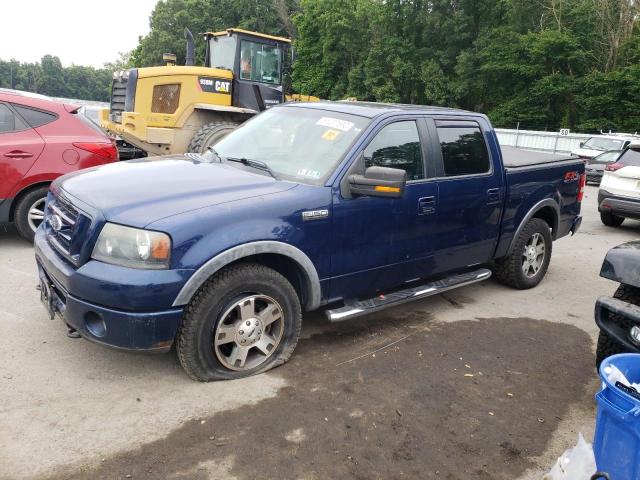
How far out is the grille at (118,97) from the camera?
1138 centimetres

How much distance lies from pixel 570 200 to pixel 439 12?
116 ft

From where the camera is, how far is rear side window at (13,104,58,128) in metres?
6.23

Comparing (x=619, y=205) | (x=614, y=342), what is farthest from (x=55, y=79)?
(x=614, y=342)

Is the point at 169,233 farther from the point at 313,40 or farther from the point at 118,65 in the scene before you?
the point at 118,65

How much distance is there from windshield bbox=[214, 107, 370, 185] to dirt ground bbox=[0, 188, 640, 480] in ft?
4.53

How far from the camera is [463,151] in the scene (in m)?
4.94

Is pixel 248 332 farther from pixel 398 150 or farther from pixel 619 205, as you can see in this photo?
pixel 619 205

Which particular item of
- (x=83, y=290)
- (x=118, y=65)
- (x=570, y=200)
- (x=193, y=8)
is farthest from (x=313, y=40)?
(x=118, y=65)

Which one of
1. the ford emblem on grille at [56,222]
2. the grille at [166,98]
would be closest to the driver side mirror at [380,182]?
the ford emblem on grille at [56,222]

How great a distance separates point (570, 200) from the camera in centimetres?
629

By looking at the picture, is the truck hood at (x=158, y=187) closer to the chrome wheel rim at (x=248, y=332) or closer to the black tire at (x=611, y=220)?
the chrome wheel rim at (x=248, y=332)

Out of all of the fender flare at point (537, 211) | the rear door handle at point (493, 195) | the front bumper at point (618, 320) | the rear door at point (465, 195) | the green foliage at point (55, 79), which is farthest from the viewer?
the green foliage at point (55, 79)

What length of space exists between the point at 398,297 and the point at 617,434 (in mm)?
2227

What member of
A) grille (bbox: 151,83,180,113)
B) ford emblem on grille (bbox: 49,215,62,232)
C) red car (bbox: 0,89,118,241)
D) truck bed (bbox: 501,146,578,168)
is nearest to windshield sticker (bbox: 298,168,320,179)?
ford emblem on grille (bbox: 49,215,62,232)
